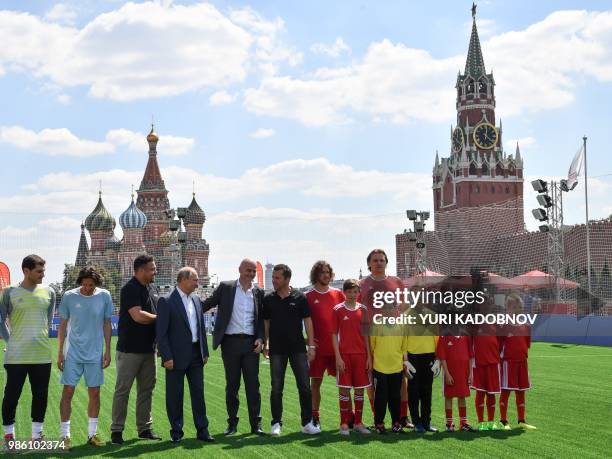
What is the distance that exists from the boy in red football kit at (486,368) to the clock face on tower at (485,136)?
354 feet

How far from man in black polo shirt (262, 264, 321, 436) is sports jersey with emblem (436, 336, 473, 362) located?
1321 millimetres

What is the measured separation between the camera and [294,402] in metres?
11.6

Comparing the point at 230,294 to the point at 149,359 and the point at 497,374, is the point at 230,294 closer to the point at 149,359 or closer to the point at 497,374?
the point at 149,359

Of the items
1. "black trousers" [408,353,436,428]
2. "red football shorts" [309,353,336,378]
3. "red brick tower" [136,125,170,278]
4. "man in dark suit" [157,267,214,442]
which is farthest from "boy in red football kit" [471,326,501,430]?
"red brick tower" [136,125,170,278]

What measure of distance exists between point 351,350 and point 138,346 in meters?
2.12

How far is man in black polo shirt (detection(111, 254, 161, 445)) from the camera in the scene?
8.40m

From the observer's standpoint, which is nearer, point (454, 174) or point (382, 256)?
point (382, 256)

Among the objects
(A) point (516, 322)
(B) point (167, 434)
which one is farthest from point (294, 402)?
(A) point (516, 322)

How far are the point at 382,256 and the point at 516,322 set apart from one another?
1613mm

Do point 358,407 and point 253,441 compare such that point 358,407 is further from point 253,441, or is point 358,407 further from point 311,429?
point 253,441

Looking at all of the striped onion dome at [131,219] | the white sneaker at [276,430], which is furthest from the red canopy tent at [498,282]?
the striped onion dome at [131,219]

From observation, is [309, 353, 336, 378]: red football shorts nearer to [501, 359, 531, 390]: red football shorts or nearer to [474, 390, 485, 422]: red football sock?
[474, 390, 485, 422]: red football sock

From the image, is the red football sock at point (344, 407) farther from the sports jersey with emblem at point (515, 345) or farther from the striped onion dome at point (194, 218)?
the striped onion dome at point (194, 218)

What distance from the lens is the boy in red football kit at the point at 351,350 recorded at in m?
8.61
